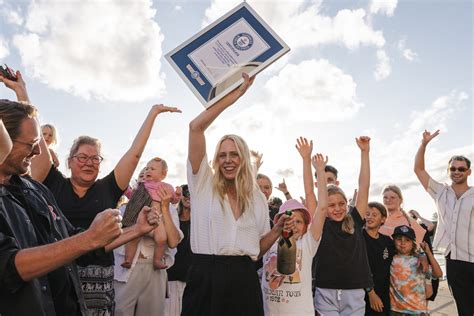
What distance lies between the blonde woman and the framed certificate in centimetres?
13

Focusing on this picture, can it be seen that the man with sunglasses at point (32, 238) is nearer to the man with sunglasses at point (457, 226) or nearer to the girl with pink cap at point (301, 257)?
the girl with pink cap at point (301, 257)

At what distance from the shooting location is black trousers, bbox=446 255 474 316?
520 cm

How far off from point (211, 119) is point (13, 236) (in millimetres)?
1626

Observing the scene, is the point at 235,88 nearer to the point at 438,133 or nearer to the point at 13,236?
the point at 13,236

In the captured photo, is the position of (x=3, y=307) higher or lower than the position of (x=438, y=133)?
lower

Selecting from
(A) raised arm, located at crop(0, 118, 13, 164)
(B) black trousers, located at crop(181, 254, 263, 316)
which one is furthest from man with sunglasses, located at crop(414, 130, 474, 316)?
Answer: (A) raised arm, located at crop(0, 118, 13, 164)

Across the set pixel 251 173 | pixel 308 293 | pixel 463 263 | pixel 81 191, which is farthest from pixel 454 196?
pixel 81 191

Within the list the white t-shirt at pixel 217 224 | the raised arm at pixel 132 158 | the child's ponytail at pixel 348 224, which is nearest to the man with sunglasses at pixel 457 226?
the child's ponytail at pixel 348 224

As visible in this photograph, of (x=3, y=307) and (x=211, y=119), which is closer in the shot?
(x=3, y=307)

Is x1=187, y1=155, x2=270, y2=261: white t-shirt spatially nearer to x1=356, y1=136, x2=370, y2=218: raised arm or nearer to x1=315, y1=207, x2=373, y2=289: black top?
x1=315, y1=207, x2=373, y2=289: black top

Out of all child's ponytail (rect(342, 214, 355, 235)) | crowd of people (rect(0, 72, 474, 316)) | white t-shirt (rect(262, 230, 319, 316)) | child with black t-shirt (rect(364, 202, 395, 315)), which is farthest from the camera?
child with black t-shirt (rect(364, 202, 395, 315))

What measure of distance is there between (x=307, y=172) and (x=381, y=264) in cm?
194

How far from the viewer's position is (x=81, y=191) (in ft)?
9.96

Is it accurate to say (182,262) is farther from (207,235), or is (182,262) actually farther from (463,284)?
(463,284)
